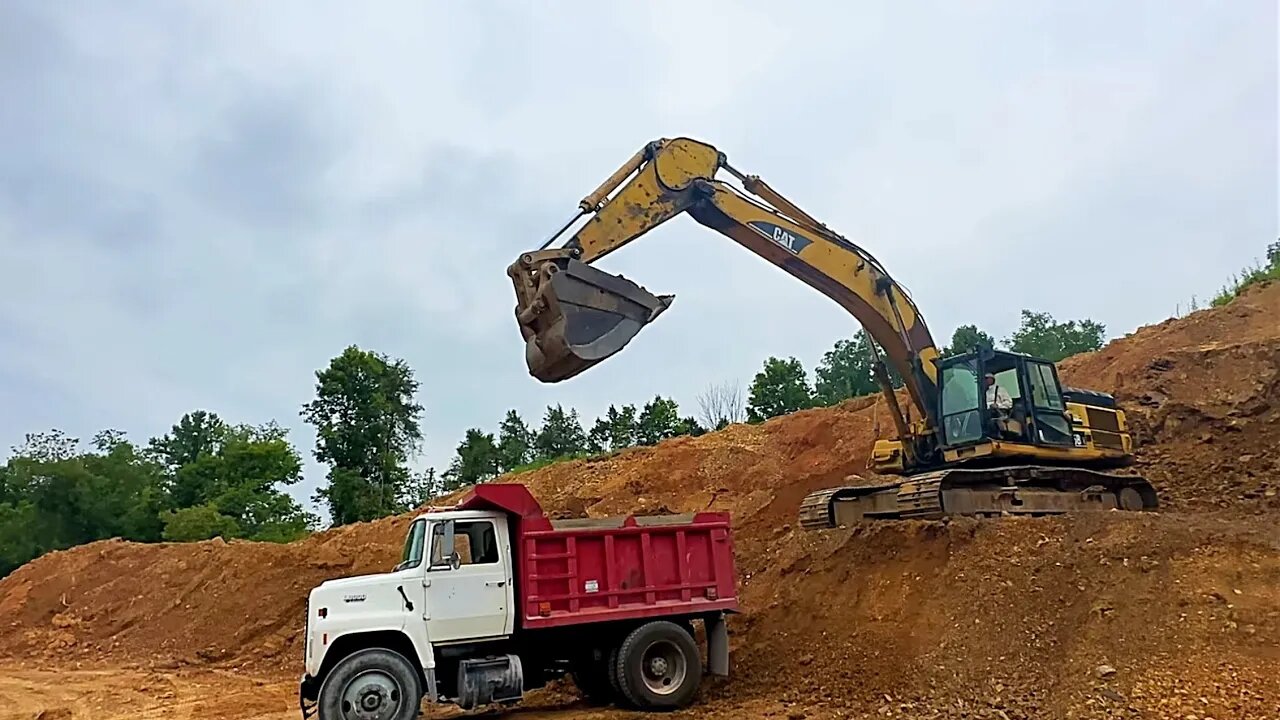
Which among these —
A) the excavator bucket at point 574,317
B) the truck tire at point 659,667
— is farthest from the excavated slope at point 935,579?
the excavator bucket at point 574,317

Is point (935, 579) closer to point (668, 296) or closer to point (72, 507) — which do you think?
point (668, 296)

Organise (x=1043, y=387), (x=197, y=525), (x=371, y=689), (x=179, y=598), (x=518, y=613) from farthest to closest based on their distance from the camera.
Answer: (x=197, y=525)
(x=179, y=598)
(x=1043, y=387)
(x=518, y=613)
(x=371, y=689)

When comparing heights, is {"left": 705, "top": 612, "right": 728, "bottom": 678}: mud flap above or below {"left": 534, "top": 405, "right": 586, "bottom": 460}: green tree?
below

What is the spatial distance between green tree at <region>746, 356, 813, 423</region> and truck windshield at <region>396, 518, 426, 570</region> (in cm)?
3982

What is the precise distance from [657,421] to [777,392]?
28.5ft

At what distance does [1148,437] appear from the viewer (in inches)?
776

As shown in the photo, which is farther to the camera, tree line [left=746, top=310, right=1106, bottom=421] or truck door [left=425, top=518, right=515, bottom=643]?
tree line [left=746, top=310, right=1106, bottom=421]

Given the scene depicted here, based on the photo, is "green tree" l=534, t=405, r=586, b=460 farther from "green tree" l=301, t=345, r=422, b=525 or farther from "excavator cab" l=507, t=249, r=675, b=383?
"excavator cab" l=507, t=249, r=675, b=383

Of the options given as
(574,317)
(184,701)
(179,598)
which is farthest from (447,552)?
(179,598)

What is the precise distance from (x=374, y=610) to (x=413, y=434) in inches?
1550

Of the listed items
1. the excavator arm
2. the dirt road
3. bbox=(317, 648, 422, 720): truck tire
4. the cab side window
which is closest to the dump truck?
bbox=(317, 648, 422, 720): truck tire

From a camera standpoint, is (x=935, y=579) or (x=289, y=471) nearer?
(x=935, y=579)

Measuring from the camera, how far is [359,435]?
45.3m

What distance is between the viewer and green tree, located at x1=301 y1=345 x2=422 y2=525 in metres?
44.0
